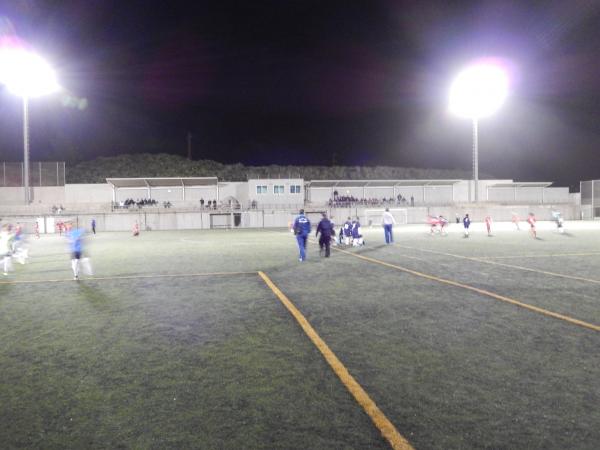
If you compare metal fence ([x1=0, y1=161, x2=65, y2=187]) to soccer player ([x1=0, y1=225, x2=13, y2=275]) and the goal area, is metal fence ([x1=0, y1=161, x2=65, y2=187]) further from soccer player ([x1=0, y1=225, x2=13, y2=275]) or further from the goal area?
soccer player ([x1=0, y1=225, x2=13, y2=275])

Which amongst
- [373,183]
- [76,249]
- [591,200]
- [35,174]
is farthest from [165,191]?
[591,200]

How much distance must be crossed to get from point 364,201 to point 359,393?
53208mm

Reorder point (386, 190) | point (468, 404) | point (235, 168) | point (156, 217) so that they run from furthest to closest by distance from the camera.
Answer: point (235, 168) < point (386, 190) < point (156, 217) < point (468, 404)

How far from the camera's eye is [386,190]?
59.9m

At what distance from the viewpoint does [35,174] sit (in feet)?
175

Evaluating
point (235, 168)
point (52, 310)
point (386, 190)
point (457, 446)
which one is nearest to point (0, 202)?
point (235, 168)

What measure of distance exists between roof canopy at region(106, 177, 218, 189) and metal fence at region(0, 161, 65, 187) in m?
7.44

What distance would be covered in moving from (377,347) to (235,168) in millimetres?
77925

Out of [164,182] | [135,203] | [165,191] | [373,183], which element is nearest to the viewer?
[135,203]

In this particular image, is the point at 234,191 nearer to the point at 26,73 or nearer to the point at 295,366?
the point at 26,73

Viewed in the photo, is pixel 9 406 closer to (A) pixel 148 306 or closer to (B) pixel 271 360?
(B) pixel 271 360

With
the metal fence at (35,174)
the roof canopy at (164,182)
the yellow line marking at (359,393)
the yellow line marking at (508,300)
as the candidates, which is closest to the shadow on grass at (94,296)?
the yellow line marking at (359,393)

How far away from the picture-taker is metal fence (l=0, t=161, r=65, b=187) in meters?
52.7

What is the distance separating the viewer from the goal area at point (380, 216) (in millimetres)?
52500
